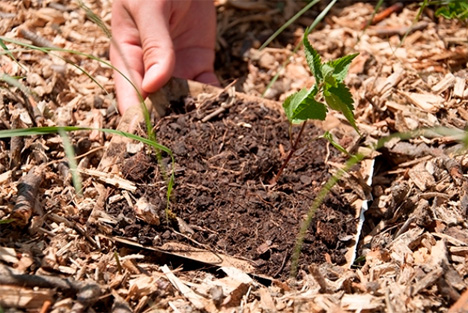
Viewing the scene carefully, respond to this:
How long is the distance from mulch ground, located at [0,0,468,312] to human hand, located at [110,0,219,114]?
0.45ft

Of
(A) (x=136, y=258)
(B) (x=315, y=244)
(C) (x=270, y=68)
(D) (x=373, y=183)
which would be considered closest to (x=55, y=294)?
(A) (x=136, y=258)

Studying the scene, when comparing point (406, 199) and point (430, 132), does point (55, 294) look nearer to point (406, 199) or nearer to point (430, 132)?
point (406, 199)

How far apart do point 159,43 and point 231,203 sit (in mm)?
672

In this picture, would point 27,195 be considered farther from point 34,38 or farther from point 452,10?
point 452,10

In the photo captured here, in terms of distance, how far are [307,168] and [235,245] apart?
42 centimetres

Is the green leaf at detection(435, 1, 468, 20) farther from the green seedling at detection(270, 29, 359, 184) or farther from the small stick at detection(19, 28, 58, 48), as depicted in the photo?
the small stick at detection(19, 28, 58, 48)

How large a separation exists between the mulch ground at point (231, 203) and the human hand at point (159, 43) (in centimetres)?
14

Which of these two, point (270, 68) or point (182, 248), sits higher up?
point (270, 68)

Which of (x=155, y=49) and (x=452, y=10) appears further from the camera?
(x=452, y=10)

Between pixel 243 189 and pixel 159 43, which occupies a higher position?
pixel 159 43

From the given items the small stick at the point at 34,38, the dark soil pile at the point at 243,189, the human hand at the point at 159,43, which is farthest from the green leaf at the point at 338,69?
the small stick at the point at 34,38

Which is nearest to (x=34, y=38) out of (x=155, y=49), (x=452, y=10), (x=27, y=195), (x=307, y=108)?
(x=155, y=49)

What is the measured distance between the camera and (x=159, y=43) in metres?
1.96

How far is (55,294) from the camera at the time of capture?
1355 mm
